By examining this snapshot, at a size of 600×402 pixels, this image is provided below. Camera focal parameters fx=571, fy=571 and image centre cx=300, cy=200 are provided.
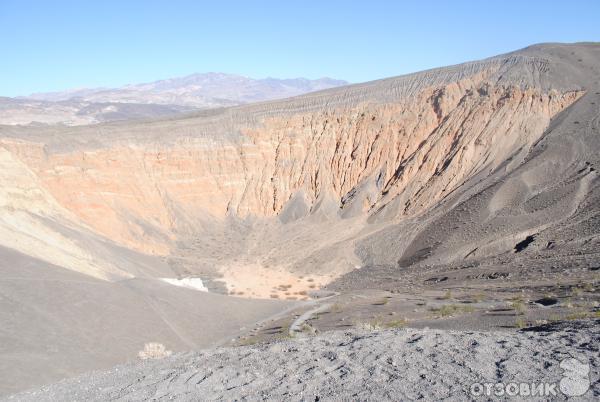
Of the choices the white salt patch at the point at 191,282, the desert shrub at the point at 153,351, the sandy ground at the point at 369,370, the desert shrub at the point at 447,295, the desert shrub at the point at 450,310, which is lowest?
the white salt patch at the point at 191,282

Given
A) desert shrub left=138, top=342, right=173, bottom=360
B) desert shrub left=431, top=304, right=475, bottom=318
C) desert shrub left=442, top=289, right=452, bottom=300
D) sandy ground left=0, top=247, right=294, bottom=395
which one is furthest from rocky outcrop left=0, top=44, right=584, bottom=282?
desert shrub left=431, top=304, right=475, bottom=318

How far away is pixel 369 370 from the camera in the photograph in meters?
9.64

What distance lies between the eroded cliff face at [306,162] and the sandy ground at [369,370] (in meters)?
23.1

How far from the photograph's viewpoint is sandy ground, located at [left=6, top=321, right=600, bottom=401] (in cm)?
870

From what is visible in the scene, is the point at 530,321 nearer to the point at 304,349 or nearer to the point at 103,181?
the point at 304,349

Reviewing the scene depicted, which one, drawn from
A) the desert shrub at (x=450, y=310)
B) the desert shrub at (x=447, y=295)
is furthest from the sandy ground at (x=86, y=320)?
the desert shrub at (x=450, y=310)

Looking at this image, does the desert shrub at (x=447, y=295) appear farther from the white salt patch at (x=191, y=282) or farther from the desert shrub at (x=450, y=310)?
the white salt patch at (x=191, y=282)

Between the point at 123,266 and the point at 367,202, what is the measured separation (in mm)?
18066

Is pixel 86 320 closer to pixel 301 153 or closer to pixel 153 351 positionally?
pixel 153 351

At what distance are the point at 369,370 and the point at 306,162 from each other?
1339 inches

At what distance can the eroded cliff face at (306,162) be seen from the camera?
35.2 m

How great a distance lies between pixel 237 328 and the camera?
71.1ft

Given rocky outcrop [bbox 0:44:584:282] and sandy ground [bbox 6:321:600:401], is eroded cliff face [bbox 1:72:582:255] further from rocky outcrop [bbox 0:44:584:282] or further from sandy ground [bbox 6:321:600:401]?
sandy ground [bbox 6:321:600:401]

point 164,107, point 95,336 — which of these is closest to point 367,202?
point 95,336
